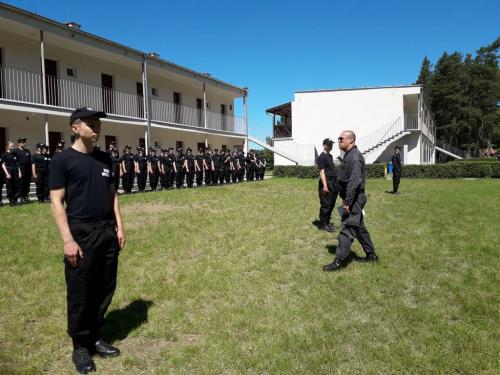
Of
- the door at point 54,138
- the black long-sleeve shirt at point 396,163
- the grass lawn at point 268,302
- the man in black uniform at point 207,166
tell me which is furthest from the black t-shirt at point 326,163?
the door at point 54,138

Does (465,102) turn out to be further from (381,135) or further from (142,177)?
(142,177)

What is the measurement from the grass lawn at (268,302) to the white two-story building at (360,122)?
71.5 ft

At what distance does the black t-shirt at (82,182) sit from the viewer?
305 centimetres

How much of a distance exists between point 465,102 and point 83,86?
2193 inches

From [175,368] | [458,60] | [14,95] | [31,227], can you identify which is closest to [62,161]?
[175,368]

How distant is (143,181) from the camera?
15.6m

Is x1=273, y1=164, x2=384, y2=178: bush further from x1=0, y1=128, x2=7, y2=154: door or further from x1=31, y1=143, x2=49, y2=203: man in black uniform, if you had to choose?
x1=31, y1=143, x2=49, y2=203: man in black uniform

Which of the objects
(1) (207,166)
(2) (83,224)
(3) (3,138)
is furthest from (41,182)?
(2) (83,224)

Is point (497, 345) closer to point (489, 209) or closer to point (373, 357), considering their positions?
point (373, 357)

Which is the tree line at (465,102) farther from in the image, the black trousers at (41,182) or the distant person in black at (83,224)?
the distant person in black at (83,224)

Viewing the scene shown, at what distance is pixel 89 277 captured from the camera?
3.17m

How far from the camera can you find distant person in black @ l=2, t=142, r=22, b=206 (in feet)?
36.0

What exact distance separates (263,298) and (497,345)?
7.43 ft

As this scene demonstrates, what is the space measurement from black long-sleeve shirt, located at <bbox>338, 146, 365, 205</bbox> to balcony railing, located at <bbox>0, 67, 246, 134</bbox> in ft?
42.9
